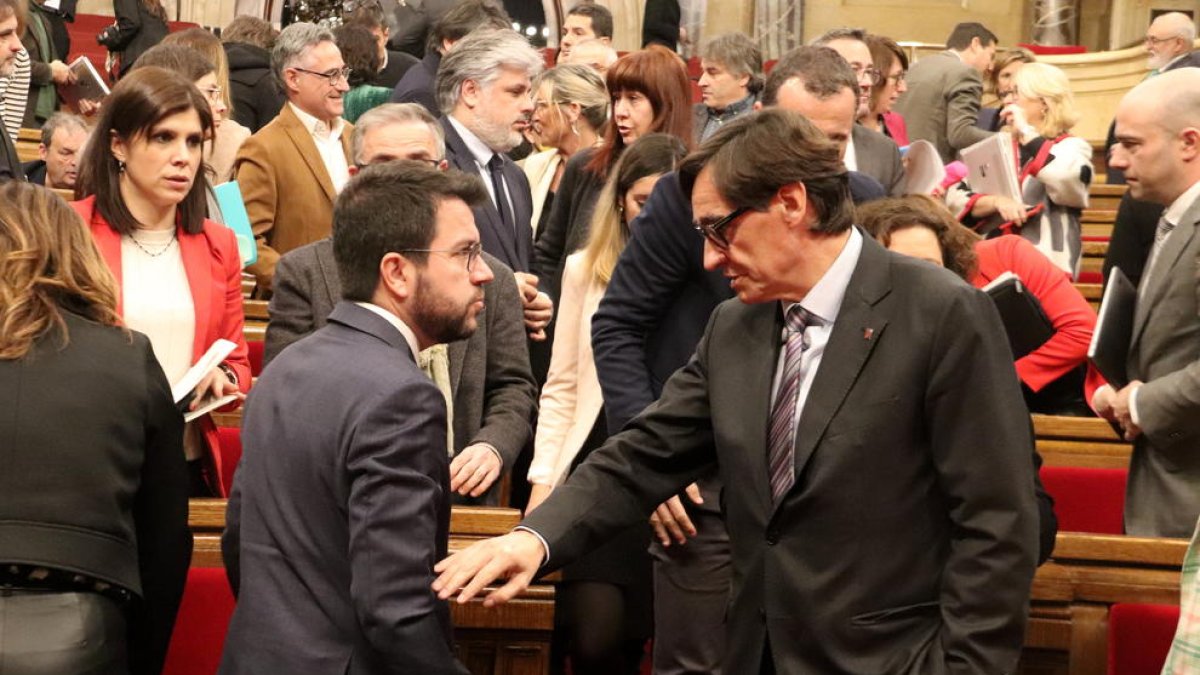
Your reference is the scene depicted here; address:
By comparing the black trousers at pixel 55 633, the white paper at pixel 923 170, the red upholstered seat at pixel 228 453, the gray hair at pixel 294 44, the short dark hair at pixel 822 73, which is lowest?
the red upholstered seat at pixel 228 453

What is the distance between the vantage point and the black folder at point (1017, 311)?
155 inches

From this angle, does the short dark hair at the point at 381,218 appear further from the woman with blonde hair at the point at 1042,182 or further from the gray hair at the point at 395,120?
the woman with blonde hair at the point at 1042,182

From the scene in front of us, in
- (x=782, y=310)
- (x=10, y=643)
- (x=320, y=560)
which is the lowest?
(x=10, y=643)

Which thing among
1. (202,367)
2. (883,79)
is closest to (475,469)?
(202,367)

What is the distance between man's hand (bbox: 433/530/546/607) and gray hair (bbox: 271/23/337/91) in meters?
3.28

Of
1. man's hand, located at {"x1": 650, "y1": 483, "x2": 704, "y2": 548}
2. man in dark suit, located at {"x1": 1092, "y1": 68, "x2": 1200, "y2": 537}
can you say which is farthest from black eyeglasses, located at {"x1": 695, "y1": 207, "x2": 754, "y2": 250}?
man in dark suit, located at {"x1": 1092, "y1": 68, "x2": 1200, "y2": 537}

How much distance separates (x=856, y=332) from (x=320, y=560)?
879 mm

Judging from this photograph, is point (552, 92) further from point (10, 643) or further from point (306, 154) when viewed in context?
point (10, 643)

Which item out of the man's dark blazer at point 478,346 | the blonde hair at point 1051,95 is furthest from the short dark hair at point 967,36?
the man's dark blazer at point 478,346

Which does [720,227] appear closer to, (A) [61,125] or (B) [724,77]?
(B) [724,77]

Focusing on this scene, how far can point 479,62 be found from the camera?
496cm

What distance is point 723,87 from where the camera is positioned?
685 centimetres

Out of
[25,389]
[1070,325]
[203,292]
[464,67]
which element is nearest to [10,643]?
[25,389]

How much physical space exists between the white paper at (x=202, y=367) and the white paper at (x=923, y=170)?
2940 mm
